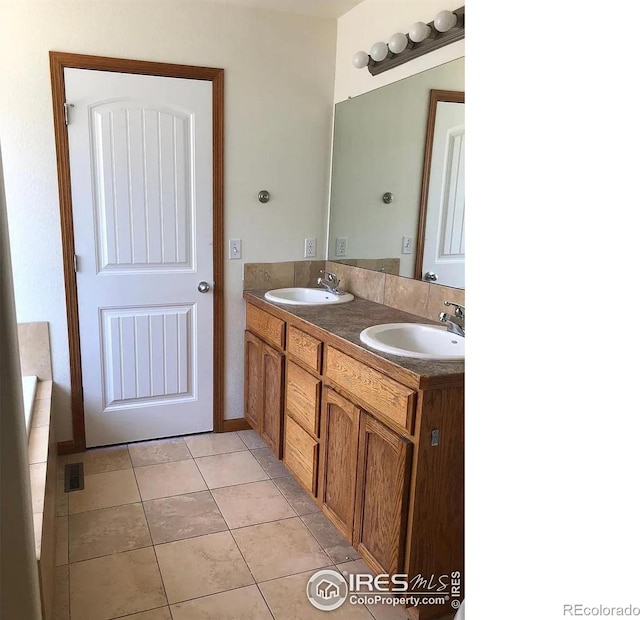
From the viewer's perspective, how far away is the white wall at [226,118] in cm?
245

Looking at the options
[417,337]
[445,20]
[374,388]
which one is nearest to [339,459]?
[374,388]

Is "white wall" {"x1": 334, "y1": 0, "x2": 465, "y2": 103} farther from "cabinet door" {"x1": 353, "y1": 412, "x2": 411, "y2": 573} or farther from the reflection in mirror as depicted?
"cabinet door" {"x1": 353, "y1": 412, "x2": 411, "y2": 573}

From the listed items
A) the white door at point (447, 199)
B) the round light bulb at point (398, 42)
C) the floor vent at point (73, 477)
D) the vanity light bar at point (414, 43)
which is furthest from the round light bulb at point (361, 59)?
the floor vent at point (73, 477)

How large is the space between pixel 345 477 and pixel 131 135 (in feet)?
6.42

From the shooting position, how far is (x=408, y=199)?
99.8 inches

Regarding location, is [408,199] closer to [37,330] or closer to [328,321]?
[328,321]

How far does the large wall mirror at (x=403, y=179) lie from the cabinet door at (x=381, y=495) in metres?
0.77

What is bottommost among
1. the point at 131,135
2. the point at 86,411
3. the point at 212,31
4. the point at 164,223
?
the point at 86,411

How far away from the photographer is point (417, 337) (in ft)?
7.05

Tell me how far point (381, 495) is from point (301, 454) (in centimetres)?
67

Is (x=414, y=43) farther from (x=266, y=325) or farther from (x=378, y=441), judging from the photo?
(x=378, y=441)

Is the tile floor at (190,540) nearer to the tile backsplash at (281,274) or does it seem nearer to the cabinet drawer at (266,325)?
the cabinet drawer at (266,325)

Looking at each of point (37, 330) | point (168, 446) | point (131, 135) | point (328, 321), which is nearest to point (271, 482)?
point (168, 446)

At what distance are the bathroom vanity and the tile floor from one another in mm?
183
